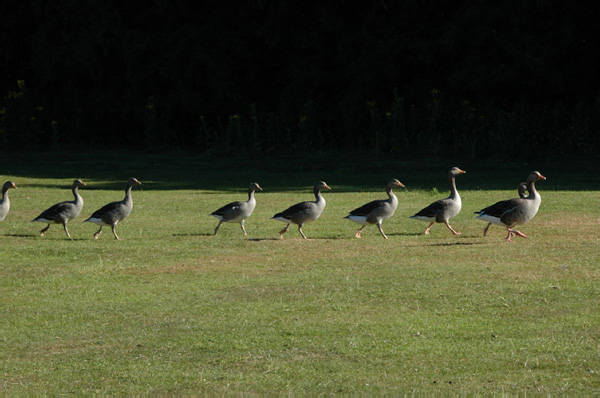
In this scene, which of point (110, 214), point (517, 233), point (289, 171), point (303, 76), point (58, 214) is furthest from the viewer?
point (303, 76)

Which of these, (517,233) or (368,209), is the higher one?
(368,209)

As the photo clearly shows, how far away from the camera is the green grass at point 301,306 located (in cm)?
779

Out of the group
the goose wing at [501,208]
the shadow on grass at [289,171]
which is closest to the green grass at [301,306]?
the goose wing at [501,208]

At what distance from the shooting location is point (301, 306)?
10461 millimetres

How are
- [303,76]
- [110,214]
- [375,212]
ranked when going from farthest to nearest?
1. [303,76]
2. [110,214]
3. [375,212]

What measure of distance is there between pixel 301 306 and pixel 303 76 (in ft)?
106

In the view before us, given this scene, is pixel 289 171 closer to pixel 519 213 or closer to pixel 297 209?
pixel 297 209

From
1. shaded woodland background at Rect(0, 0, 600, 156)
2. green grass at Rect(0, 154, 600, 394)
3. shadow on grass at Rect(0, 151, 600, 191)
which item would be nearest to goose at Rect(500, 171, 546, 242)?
green grass at Rect(0, 154, 600, 394)

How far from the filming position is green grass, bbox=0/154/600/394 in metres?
7.79

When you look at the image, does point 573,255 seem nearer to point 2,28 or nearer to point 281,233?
point 281,233

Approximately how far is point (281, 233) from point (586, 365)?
9.07 metres

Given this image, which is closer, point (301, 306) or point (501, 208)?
point (301, 306)

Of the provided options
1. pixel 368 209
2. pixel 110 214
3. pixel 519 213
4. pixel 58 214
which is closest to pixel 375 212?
pixel 368 209

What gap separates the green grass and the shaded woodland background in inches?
611
